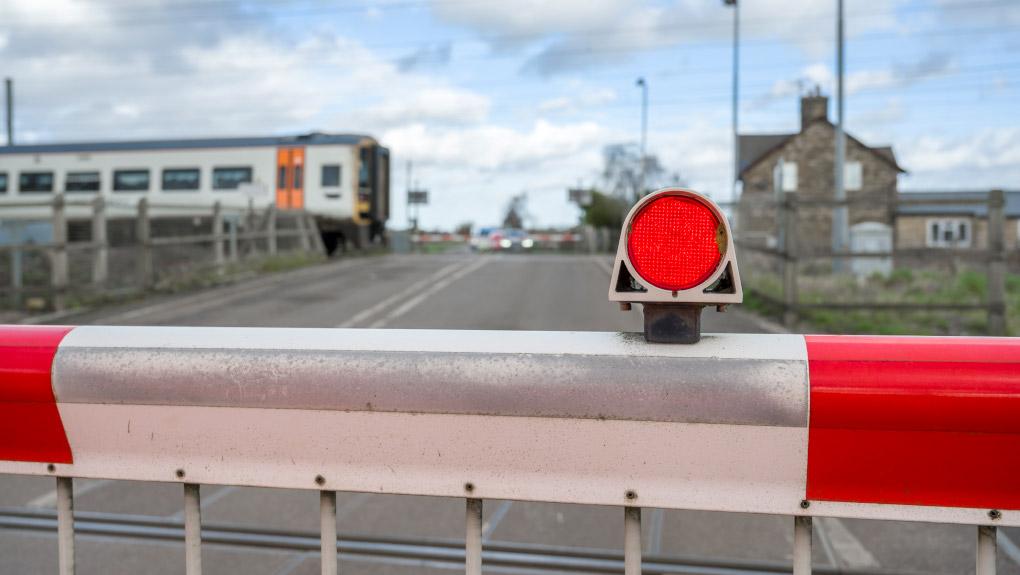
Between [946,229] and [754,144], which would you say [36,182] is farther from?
[754,144]

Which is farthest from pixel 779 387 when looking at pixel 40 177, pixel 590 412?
pixel 40 177

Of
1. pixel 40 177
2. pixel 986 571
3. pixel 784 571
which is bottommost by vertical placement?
pixel 784 571

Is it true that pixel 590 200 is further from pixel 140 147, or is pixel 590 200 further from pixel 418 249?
pixel 140 147

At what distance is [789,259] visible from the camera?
11.3m

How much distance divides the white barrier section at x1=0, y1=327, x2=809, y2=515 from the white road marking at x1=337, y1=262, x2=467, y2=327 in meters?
9.19

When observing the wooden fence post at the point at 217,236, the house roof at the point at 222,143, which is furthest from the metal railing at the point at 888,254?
the house roof at the point at 222,143

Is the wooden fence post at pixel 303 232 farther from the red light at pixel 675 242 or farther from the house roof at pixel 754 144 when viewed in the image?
the house roof at pixel 754 144

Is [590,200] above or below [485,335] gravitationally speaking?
above

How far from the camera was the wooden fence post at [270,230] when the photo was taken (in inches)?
826

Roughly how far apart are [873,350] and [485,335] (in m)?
0.66

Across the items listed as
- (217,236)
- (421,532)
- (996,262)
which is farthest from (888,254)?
(217,236)

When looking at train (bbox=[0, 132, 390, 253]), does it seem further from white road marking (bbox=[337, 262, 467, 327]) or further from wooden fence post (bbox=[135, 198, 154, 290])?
wooden fence post (bbox=[135, 198, 154, 290])

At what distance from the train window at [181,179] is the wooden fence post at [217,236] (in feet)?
34.9

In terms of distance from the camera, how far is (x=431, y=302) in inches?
553
